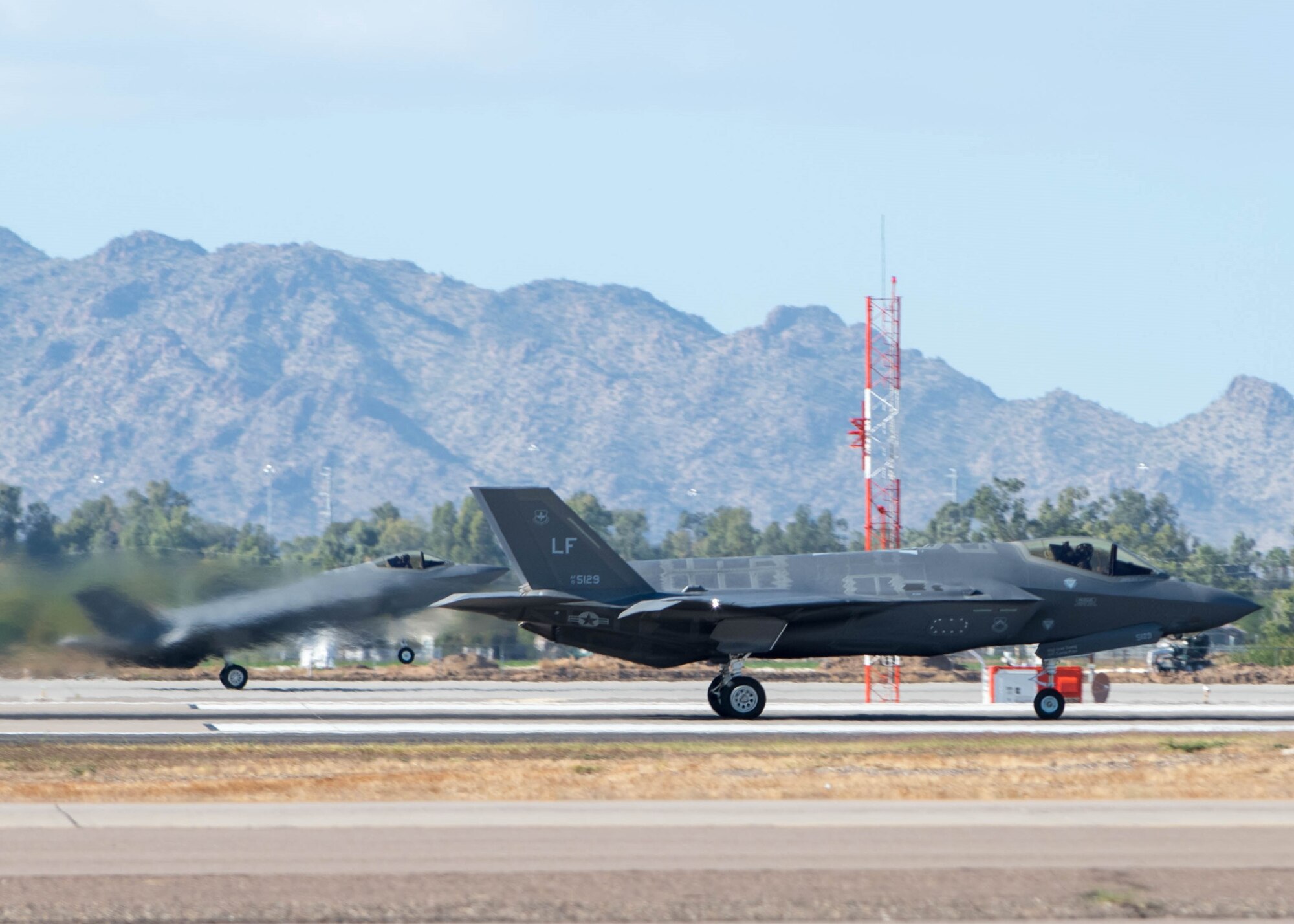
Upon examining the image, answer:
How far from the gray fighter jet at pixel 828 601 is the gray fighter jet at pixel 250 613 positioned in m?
13.2

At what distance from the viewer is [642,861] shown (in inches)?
551

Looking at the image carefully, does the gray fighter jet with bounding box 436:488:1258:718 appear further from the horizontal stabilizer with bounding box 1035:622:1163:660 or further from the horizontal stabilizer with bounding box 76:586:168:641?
the horizontal stabilizer with bounding box 76:586:168:641

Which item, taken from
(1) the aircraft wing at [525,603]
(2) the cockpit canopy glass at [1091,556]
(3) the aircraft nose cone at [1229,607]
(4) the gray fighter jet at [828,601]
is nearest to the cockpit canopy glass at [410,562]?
(4) the gray fighter jet at [828,601]

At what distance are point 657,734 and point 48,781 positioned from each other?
10.6 m

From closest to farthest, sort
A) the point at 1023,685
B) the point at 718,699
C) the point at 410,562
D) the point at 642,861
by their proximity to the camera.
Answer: the point at 642,861 < the point at 718,699 < the point at 1023,685 < the point at 410,562

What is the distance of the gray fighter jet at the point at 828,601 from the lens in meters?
30.2

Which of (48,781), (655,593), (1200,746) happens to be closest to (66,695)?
(655,593)

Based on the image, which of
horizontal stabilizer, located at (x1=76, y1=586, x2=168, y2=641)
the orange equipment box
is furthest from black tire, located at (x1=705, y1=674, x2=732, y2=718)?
horizontal stabilizer, located at (x1=76, y1=586, x2=168, y2=641)

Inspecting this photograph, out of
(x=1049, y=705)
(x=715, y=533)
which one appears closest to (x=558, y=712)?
(x=1049, y=705)

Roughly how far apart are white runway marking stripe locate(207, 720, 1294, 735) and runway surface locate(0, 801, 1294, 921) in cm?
1046

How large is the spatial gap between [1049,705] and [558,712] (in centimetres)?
975

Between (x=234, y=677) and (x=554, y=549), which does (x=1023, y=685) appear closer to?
(x=554, y=549)

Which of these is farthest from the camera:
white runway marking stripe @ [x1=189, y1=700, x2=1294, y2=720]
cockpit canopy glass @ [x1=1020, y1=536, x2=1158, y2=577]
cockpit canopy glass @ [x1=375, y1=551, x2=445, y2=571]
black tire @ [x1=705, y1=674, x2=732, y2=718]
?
cockpit canopy glass @ [x1=375, y1=551, x2=445, y2=571]

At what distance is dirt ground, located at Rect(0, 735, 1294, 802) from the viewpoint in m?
18.8
